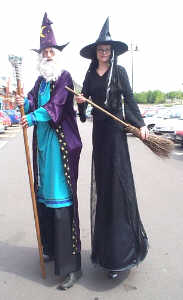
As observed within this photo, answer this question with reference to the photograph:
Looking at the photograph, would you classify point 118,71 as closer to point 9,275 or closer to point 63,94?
point 63,94

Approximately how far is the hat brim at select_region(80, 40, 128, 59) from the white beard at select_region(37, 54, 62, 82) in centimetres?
27

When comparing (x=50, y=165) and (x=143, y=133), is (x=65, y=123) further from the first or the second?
(x=143, y=133)

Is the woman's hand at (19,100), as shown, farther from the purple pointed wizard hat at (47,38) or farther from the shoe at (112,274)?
the shoe at (112,274)

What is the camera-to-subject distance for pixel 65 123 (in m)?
3.04

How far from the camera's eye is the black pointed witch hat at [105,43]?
2887 mm

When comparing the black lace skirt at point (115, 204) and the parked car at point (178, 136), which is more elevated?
the black lace skirt at point (115, 204)

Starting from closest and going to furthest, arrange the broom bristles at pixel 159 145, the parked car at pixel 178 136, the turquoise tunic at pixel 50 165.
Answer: the turquoise tunic at pixel 50 165 → the broom bristles at pixel 159 145 → the parked car at pixel 178 136

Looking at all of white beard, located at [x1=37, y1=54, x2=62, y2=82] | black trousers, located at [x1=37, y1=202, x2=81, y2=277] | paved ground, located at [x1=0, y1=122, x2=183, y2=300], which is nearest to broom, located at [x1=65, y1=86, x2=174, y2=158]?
white beard, located at [x1=37, y1=54, x2=62, y2=82]

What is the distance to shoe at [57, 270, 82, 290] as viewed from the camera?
9.81 feet

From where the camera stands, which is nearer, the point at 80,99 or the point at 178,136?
the point at 80,99

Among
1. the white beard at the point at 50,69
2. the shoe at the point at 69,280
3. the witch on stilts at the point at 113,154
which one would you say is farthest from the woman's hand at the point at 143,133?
the shoe at the point at 69,280

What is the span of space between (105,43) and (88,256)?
6.99 ft

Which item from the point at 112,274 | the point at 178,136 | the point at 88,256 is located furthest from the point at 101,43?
the point at 178,136

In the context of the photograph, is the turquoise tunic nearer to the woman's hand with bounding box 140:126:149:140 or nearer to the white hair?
the white hair
